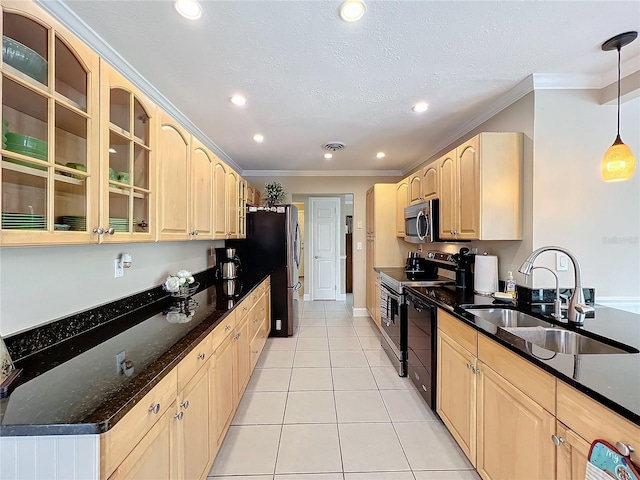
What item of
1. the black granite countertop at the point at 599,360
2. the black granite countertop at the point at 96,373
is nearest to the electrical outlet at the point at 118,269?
the black granite countertop at the point at 96,373

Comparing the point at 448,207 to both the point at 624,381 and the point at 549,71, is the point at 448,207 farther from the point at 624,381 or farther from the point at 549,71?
the point at 624,381

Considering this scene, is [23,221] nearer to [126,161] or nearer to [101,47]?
[126,161]

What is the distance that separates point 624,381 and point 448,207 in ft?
6.14

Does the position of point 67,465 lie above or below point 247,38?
below

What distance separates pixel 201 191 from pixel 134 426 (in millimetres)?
1748

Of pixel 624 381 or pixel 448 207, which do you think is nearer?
pixel 624 381

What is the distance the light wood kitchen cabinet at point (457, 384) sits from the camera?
1.64 meters

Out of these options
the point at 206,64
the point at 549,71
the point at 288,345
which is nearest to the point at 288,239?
the point at 288,345

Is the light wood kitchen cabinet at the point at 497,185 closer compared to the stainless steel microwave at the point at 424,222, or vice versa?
the light wood kitchen cabinet at the point at 497,185

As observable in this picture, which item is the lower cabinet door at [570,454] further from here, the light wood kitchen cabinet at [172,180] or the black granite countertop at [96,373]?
the light wood kitchen cabinet at [172,180]

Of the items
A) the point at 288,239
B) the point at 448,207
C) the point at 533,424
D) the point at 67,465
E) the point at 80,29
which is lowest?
the point at 533,424

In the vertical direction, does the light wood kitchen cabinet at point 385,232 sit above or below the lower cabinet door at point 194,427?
above

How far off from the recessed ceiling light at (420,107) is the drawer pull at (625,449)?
234cm

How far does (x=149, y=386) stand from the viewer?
970mm
